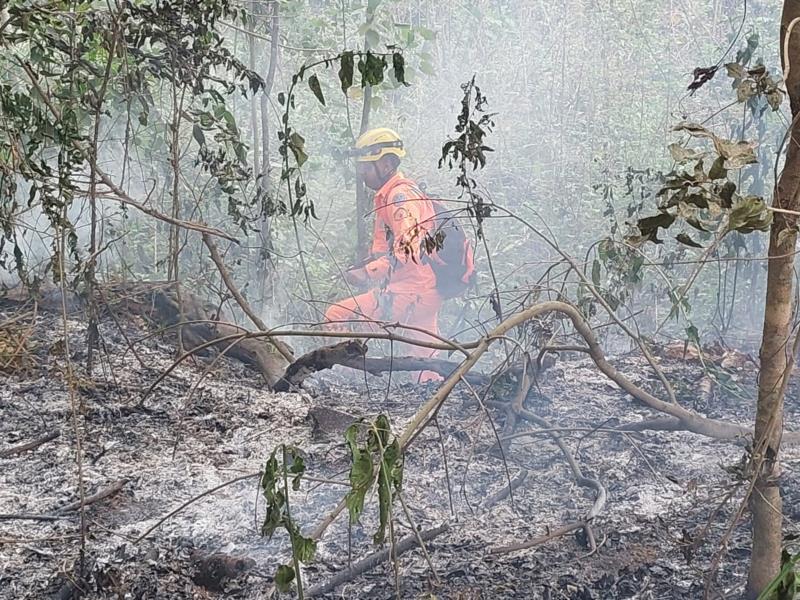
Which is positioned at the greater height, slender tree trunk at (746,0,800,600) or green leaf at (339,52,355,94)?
green leaf at (339,52,355,94)

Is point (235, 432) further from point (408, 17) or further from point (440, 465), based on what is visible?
point (408, 17)

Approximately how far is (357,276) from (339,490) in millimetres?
4524

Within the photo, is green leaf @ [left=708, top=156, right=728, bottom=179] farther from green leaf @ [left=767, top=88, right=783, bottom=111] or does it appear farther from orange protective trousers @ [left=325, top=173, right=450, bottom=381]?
orange protective trousers @ [left=325, top=173, right=450, bottom=381]

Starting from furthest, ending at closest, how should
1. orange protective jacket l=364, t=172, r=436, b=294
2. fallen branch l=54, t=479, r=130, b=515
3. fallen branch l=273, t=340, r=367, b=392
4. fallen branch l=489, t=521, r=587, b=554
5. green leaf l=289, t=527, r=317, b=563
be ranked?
orange protective jacket l=364, t=172, r=436, b=294 < fallen branch l=273, t=340, r=367, b=392 < fallen branch l=54, t=479, r=130, b=515 < fallen branch l=489, t=521, r=587, b=554 < green leaf l=289, t=527, r=317, b=563

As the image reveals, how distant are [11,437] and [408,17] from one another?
9500 mm

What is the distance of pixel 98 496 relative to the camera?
10.6ft

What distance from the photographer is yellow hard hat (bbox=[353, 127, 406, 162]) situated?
7707 mm

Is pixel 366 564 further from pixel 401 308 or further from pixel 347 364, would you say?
pixel 401 308

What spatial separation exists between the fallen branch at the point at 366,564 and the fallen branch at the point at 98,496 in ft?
3.25

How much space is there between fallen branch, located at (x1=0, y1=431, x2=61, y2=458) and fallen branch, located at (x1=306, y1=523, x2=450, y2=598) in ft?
5.44

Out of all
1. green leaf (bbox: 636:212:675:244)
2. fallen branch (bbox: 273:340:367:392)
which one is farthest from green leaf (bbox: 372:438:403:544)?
fallen branch (bbox: 273:340:367:392)

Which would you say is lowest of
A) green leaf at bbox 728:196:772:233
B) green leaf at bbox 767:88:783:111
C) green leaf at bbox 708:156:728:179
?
green leaf at bbox 728:196:772:233

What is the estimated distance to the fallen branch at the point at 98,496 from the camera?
316 cm

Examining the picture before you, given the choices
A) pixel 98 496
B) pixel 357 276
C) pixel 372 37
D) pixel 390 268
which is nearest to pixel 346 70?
pixel 98 496
